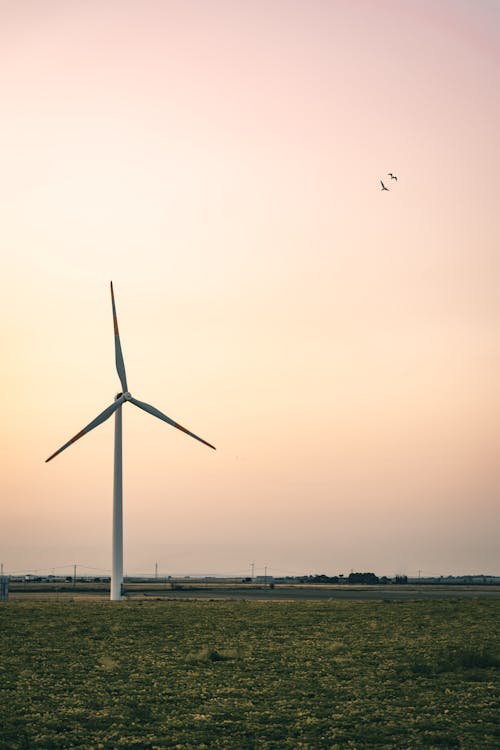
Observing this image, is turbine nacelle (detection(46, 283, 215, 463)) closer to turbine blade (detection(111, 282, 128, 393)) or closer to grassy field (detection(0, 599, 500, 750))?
turbine blade (detection(111, 282, 128, 393))

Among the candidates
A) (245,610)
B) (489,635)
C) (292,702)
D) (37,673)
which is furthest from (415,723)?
(245,610)

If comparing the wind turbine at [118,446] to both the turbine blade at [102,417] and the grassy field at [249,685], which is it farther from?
the grassy field at [249,685]

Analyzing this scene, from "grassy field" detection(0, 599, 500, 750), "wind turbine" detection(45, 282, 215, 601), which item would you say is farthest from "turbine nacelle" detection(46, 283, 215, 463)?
"grassy field" detection(0, 599, 500, 750)

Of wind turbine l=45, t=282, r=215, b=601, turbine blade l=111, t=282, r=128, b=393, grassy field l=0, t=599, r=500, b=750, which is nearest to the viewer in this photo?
grassy field l=0, t=599, r=500, b=750

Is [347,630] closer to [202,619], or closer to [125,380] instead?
[202,619]

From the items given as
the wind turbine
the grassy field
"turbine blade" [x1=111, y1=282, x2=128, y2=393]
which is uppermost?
"turbine blade" [x1=111, y1=282, x2=128, y2=393]

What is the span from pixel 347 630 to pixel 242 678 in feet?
75.6

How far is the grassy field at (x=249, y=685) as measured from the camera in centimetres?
2439

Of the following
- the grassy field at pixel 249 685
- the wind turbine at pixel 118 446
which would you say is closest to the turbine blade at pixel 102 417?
the wind turbine at pixel 118 446

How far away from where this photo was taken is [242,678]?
35062 millimetres

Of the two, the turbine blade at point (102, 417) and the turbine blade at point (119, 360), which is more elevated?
the turbine blade at point (119, 360)

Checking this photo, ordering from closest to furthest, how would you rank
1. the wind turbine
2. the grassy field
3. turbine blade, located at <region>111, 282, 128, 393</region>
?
the grassy field < the wind turbine < turbine blade, located at <region>111, 282, 128, 393</region>

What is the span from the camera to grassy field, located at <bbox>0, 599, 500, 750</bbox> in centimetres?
2439

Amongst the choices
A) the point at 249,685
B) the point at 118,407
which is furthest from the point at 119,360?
the point at 249,685
